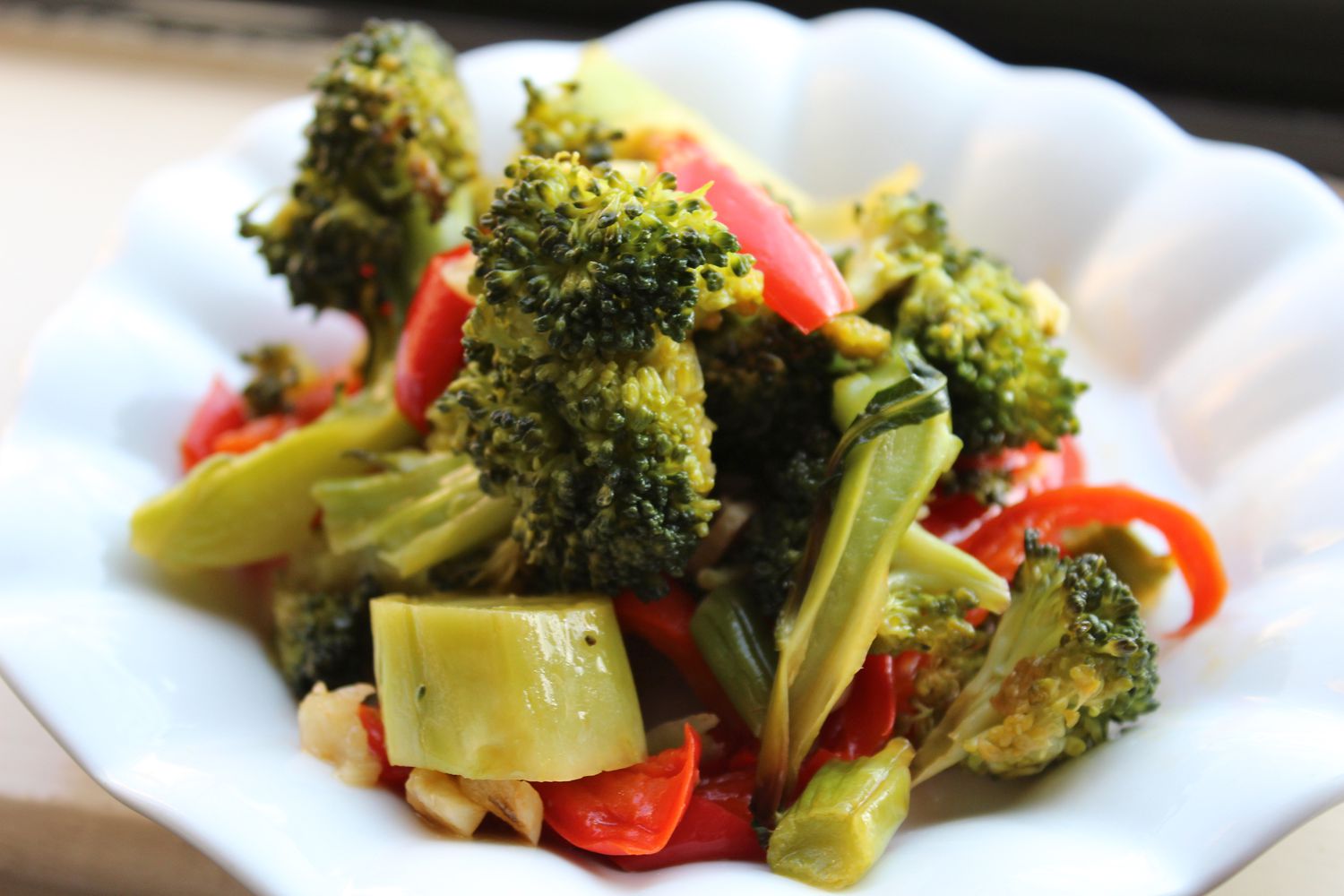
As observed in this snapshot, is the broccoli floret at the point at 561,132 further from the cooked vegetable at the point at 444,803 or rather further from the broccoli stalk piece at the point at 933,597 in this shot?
the cooked vegetable at the point at 444,803

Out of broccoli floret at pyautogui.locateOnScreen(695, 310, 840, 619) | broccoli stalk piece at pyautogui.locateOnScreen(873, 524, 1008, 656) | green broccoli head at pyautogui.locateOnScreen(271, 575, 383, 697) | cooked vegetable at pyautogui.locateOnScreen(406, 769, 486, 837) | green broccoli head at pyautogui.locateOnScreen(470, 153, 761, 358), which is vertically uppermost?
green broccoli head at pyautogui.locateOnScreen(470, 153, 761, 358)

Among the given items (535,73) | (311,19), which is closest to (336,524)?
(535,73)

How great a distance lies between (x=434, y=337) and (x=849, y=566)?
0.72m

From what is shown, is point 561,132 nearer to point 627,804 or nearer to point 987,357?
point 987,357

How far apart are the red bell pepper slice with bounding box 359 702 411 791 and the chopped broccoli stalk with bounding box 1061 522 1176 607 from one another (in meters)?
0.95

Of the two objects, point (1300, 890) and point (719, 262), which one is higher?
point (719, 262)

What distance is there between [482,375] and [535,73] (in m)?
1.23

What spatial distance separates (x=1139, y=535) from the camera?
5.66ft

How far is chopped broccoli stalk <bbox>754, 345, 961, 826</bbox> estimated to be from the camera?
133 centimetres

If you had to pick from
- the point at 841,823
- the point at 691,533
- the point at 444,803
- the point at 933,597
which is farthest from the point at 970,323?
the point at 444,803

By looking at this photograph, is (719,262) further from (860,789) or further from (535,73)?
(535,73)

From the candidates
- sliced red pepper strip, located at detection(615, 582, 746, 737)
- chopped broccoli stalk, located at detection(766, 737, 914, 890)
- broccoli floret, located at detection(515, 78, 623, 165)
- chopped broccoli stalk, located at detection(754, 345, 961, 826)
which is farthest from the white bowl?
broccoli floret, located at detection(515, 78, 623, 165)

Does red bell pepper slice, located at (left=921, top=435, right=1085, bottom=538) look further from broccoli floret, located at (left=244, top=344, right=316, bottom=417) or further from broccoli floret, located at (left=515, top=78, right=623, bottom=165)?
broccoli floret, located at (left=244, top=344, right=316, bottom=417)

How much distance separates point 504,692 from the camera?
128cm
